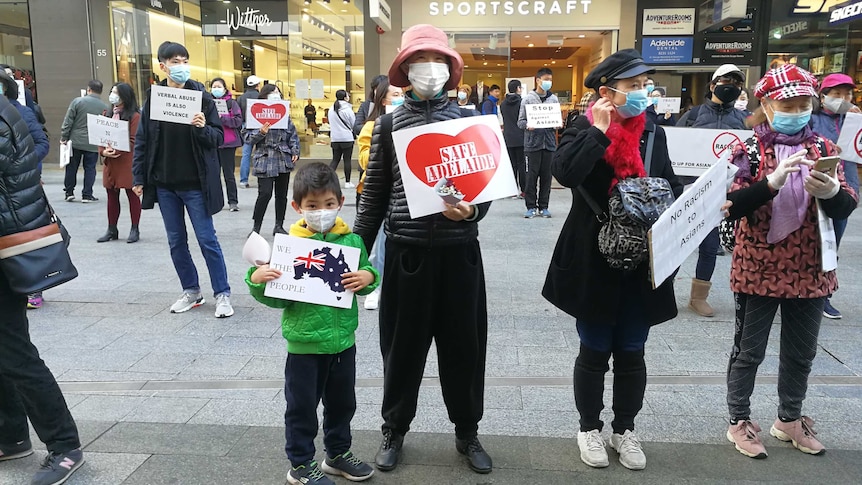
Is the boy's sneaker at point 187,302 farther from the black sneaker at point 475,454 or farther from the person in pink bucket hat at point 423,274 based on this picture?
the black sneaker at point 475,454

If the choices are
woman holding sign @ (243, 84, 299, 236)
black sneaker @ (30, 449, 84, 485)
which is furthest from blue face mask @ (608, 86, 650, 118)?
woman holding sign @ (243, 84, 299, 236)

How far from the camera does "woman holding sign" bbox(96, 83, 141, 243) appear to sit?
27.5 feet

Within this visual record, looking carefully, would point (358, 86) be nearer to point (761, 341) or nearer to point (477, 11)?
point (477, 11)

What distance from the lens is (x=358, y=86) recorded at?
1655cm

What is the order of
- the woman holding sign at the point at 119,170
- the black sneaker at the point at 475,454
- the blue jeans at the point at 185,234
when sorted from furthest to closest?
1. the woman holding sign at the point at 119,170
2. the blue jeans at the point at 185,234
3. the black sneaker at the point at 475,454

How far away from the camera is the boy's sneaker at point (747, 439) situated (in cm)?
332

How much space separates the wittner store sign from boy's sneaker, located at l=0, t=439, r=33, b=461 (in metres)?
13.9

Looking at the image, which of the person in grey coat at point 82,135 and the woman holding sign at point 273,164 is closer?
the woman holding sign at point 273,164

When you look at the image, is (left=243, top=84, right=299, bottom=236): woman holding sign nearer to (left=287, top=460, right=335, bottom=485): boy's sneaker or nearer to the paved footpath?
the paved footpath

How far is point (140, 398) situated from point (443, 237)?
7.62ft

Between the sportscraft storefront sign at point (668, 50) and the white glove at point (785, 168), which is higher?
the sportscraft storefront sign at point (668, 50)

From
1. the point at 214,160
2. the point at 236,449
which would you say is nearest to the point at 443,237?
the point at 236,449

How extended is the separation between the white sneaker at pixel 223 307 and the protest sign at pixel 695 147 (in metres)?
4.27

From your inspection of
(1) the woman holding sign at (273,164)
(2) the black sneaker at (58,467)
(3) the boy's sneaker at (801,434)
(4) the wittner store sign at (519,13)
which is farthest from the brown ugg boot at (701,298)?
(4) the wittner store sign at (519,13)
